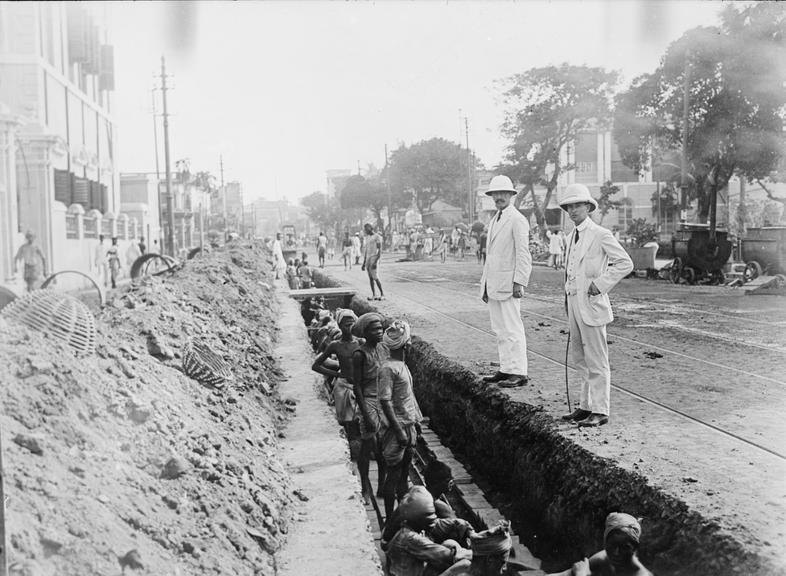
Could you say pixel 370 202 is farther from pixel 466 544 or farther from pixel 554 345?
pixel 466 544

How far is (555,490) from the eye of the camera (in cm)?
532

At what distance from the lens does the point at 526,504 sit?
5852 millimetres

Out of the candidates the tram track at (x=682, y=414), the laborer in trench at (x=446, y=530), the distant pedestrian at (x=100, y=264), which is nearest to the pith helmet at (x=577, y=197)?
the tram track at (x=682, y=414)

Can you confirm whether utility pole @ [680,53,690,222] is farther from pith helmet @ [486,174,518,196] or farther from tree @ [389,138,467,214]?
tree @ [389,138,467,214]

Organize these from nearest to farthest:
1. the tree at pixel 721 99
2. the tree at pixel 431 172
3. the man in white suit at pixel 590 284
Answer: the man in white suit at pixel 590 284, the tree at pixel 721 99, the tree at pixel 431 172

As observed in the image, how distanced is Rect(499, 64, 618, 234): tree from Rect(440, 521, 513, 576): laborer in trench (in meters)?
15.4

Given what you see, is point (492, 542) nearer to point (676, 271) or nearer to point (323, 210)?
point (676, 271)

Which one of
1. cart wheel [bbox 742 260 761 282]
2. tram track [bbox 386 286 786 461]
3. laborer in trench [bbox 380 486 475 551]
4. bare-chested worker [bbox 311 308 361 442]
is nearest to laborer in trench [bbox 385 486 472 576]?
laborer in trench [bbox 380 486 475 551]

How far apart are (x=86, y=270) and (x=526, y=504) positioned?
16.0 meters

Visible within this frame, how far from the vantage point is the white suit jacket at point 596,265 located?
5.10 m

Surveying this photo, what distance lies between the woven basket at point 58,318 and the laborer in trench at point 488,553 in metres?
2.41

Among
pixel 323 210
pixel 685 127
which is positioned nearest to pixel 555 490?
pixel 685 127

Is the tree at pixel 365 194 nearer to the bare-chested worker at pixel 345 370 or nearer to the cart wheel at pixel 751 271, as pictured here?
the cart wheel at pixel 751 271

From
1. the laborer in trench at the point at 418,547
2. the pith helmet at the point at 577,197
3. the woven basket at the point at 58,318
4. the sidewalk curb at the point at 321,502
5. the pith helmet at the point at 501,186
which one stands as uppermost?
the pith helmet at the point at 501,186
